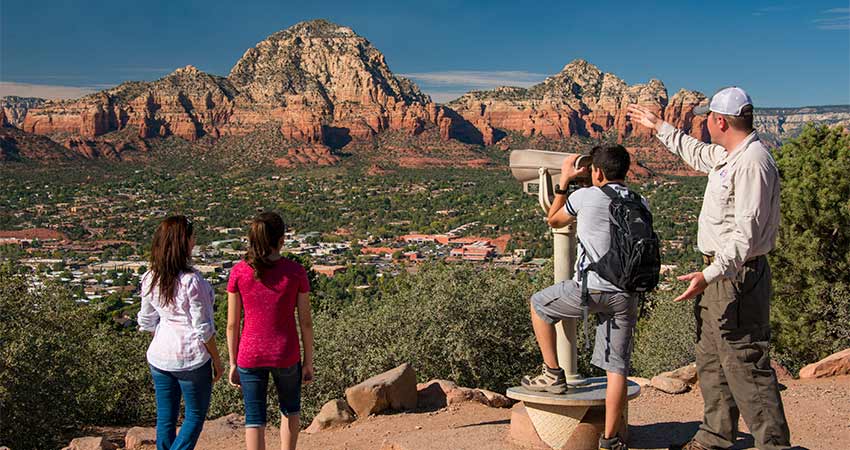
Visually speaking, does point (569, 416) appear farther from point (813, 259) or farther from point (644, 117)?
point (813, 259)

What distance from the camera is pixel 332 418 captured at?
7.79 m

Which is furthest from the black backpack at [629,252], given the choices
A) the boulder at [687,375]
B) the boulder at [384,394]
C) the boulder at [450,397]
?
the boulder at [687,375]

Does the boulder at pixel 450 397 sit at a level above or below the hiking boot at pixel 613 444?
below

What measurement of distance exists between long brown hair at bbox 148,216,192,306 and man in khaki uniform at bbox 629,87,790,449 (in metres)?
2.96

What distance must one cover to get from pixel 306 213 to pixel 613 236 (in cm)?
8919

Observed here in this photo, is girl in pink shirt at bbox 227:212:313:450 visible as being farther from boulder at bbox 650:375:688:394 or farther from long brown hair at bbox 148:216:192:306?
boulder at bbox 650:375:688:394

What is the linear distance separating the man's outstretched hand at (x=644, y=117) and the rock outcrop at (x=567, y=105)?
424 ft

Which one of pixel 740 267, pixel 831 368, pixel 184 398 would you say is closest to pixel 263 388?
pixel 184 398

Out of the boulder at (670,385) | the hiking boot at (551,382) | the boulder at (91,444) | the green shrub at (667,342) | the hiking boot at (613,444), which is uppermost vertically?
the hiking boot at (551,382)

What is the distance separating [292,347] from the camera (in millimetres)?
4828

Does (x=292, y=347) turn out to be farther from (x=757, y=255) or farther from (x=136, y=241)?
(x=136, y=241)

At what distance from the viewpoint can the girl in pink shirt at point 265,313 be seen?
4703mm

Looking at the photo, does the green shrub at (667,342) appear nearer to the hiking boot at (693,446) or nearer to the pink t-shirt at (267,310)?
the hiking boot at (693,446)

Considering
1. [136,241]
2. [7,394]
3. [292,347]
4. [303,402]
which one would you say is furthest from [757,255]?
[136,241]
